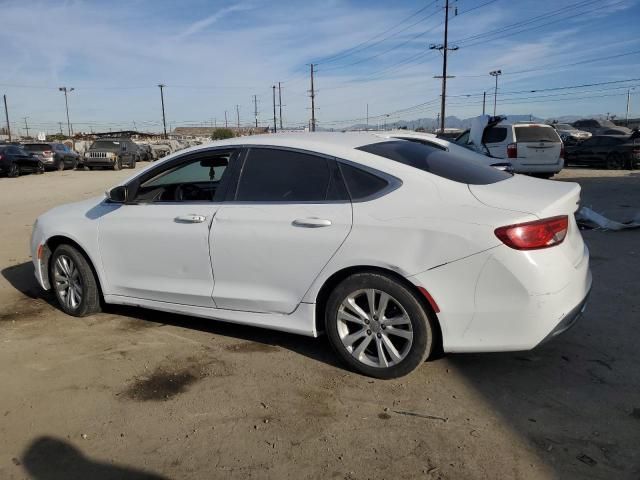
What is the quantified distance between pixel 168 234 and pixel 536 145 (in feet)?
42.8

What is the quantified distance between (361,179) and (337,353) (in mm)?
1202

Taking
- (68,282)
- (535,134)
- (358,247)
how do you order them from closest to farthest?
(358,247), (68,282), (535,134)

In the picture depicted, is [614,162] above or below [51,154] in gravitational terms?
below

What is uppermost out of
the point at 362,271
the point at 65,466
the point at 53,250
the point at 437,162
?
the point at 437,162

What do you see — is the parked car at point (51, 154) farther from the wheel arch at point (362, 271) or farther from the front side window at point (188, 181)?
the wheel arch at point (362, 271)

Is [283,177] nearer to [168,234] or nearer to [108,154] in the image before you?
[168,234]

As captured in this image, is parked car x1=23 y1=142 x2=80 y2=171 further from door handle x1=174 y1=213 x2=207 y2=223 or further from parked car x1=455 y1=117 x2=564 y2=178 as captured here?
door handle x1=174 y1=213 x2=207 y2=223

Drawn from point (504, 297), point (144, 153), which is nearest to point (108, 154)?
point (144, 153)

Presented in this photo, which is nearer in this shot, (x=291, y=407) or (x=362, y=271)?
(x=291, y=407)

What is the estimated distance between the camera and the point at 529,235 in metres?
3.15

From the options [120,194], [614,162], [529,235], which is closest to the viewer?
[529,235]

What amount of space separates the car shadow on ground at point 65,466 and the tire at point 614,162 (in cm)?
2187

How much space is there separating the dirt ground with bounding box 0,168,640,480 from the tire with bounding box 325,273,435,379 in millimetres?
134

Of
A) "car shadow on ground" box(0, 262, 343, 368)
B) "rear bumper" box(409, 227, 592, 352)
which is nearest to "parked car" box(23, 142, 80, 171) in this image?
"car shadow on ground" box(0, 262, 343, 368)
